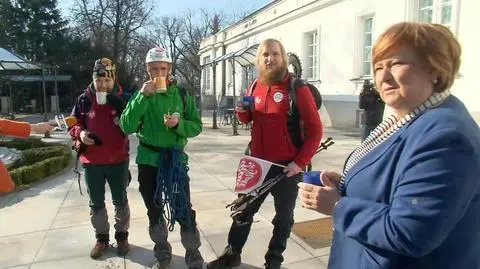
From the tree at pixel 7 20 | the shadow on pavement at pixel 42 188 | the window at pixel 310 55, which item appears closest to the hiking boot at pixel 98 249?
the shadow on pavement at pixel 42 188

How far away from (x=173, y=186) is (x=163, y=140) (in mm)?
385

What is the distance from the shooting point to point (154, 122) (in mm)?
3172

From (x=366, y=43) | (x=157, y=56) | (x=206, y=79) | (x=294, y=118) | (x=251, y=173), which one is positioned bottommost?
(x=251, y=173)

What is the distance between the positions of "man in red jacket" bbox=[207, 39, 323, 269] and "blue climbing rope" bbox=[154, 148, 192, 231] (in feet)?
1.70

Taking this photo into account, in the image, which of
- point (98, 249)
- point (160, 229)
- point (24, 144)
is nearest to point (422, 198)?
point (160, 229)

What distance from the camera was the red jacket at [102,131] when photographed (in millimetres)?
3564

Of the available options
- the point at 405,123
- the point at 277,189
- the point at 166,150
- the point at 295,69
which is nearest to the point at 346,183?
the point at 405,123

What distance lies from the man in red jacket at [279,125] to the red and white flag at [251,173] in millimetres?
124

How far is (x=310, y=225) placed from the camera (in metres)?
4.44

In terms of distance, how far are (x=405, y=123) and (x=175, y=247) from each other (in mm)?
3073

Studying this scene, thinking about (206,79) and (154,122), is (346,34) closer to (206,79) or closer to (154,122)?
(154,122)

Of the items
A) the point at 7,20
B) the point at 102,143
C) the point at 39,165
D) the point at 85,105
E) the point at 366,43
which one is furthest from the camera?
the point at 7,20

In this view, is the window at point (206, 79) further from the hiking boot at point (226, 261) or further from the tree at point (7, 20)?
the hiking boot at point (226, 261)

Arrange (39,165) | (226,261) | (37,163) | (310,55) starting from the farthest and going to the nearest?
(310,55) < (37,163) < (39,165) < (226,261)
